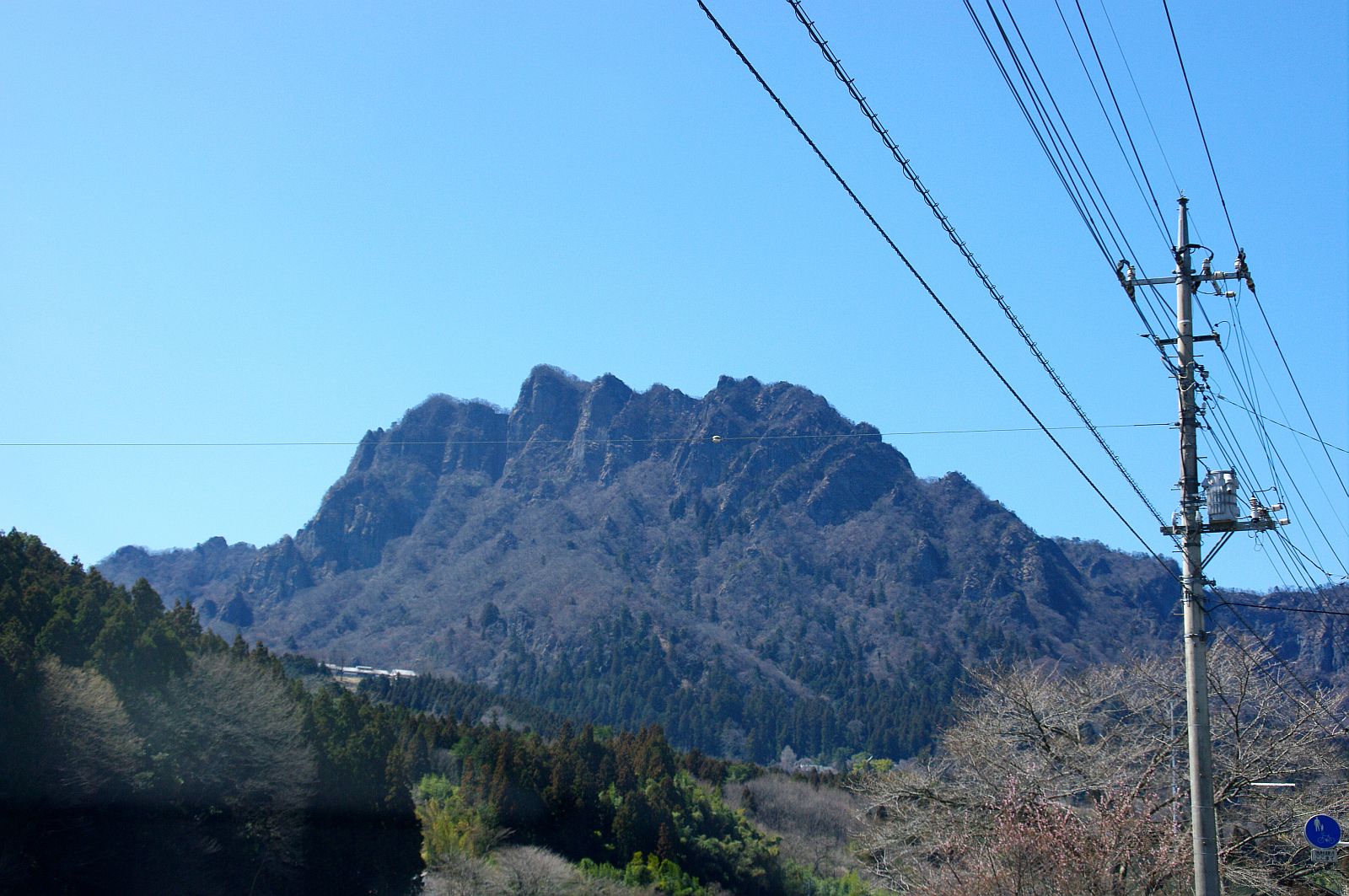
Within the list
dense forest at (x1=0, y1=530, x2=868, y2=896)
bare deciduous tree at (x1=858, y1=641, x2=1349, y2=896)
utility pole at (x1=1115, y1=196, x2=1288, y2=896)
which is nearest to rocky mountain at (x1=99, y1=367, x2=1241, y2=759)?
dense forest at (x1=0, y1=530, x2=868, y2=896)

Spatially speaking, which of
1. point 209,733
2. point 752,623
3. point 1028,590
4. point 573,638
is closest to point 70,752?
point 209,733

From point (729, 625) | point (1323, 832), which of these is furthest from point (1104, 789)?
point (729, 625)

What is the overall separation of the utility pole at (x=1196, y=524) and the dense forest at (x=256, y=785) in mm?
26010

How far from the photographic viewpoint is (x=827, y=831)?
253 feet

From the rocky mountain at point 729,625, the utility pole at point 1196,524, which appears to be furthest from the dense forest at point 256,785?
the rocky mountain at point 729,625

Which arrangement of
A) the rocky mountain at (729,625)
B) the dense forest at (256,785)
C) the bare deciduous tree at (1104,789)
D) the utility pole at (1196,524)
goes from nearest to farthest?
the utility pole at (1196,524) → the bare deciduous tree at (1104,789) → the dense forest at (256,785) → the rocky mountain at (729,625)

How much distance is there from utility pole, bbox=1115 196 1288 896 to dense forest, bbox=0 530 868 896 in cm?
2601

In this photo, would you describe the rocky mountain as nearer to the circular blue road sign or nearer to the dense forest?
→ the dense forest

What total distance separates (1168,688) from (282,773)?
27.4 meters

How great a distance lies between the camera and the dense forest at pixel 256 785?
99.4 feet

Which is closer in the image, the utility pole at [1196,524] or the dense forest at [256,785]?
the utility pole at [1196,524]

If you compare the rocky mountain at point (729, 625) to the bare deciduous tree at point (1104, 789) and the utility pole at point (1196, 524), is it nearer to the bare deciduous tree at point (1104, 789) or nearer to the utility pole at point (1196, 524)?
the bare deciduous tree at point (1104, 789)

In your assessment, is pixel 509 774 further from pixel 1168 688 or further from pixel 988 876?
pixel 988 876

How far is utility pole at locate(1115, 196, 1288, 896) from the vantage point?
13.6m
